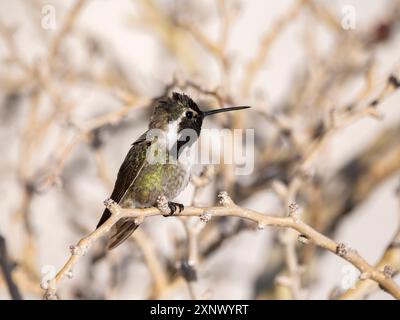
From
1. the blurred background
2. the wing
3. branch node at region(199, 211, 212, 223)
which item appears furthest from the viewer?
the blurred background

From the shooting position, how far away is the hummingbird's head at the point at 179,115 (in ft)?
8.80

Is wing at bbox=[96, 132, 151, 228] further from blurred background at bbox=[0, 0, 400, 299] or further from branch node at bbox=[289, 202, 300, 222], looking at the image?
branch node at bbox=[289, 202, 300, 222]

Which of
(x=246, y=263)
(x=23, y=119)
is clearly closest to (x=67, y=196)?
(x=23, y=119)

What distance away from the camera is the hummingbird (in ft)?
8.71

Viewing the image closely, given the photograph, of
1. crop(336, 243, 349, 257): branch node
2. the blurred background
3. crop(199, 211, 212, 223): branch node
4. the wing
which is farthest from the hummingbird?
crop(336, 243, 349, 257): branch node

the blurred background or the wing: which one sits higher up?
the blurred background

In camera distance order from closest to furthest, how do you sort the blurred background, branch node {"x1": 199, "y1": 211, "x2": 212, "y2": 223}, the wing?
branch node {"x1": 199, "y1": 211, "x2": 212, "y2": 223} < the wing < the blurred background

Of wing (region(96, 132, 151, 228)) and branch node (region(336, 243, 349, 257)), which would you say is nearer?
branch node (region(336, 243, 349, 257))

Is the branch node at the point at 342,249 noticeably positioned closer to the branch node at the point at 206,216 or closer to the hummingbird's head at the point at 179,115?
the branch node at the point at 206,216

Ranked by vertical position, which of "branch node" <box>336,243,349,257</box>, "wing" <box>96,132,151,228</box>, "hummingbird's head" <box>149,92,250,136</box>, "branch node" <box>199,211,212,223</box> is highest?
"hummingbird's head" <box>149,92,250,136</box>

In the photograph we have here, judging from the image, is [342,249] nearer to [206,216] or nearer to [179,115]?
[206,216]

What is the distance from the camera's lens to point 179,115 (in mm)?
2697

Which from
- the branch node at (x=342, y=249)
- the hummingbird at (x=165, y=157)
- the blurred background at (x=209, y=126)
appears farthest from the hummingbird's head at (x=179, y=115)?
the branch node at (x=342, y=249)

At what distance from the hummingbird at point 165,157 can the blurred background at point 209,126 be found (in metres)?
0.57
